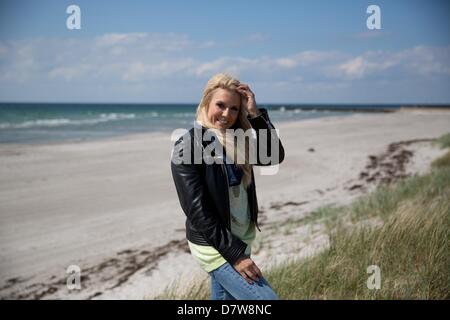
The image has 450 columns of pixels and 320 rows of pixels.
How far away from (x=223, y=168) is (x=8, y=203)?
911 centimetres

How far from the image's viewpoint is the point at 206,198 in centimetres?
200

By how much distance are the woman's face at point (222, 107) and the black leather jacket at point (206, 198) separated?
180 millimetres

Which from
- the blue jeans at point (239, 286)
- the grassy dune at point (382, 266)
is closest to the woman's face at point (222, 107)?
the blue jeans at point (239, 286)

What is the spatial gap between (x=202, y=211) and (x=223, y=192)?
147 mm

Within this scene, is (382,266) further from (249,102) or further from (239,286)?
(249,102)

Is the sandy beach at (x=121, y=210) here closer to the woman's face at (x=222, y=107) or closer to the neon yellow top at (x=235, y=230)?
the neon yellow top at (x=235, y=230)

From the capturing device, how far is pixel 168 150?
18.1 meters

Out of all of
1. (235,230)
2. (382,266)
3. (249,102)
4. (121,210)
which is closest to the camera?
(235,230)

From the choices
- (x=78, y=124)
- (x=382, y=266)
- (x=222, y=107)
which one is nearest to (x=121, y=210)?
(x=382, y=266)

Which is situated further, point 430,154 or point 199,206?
point 430,154

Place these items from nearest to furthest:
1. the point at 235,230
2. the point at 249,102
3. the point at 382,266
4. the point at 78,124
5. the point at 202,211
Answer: the point at 202,211 → the point at 235,230 → the point at 249,102 → the point at 382,266 → the point at 78,124

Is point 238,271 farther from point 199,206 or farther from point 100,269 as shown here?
point 100,269

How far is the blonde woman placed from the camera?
6.55ft

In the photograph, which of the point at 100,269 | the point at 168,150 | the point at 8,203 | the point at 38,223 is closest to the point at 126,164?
the point at 168,150
